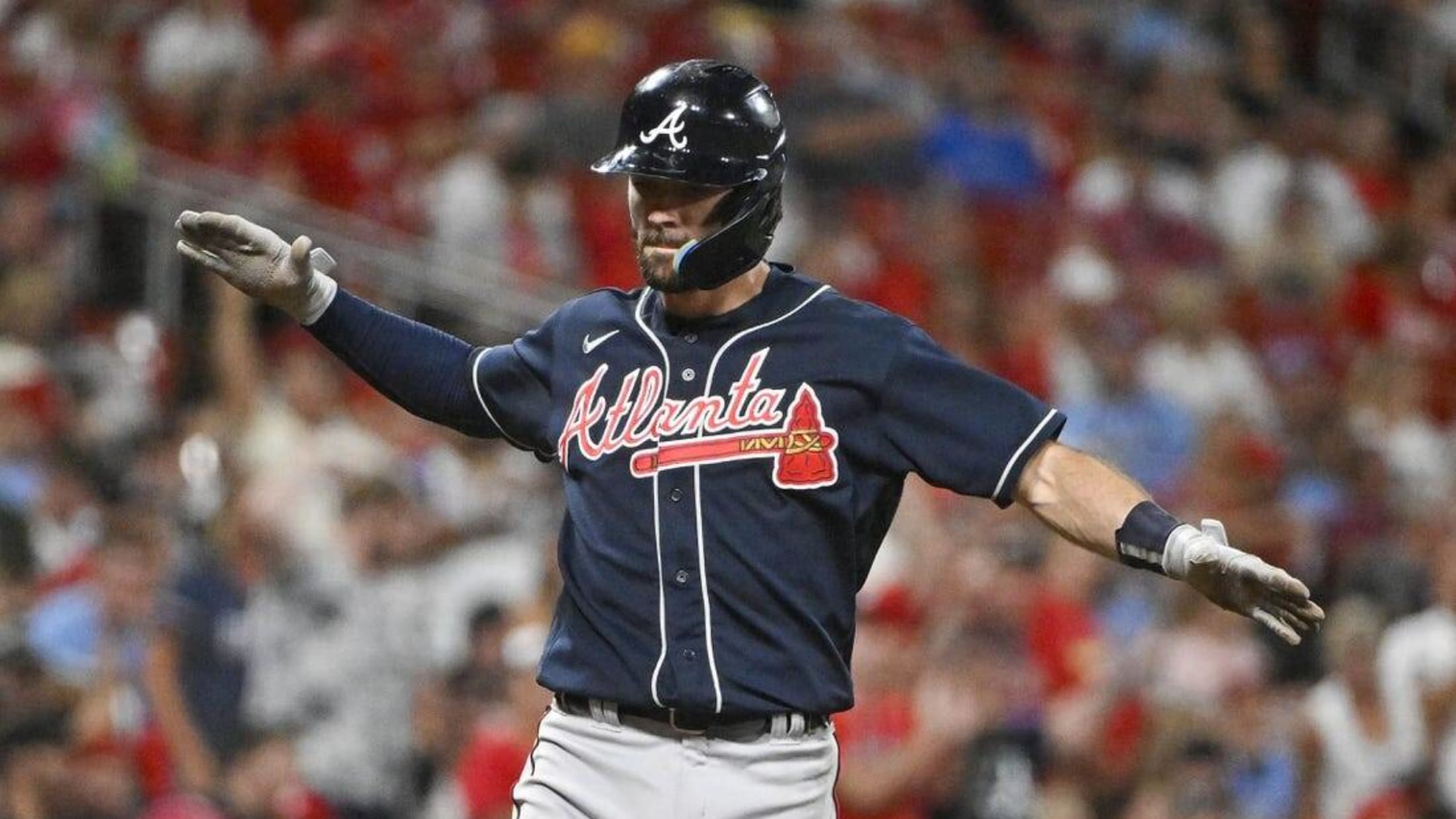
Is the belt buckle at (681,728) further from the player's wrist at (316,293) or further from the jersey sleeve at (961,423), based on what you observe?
the player's wrist at (316,293)

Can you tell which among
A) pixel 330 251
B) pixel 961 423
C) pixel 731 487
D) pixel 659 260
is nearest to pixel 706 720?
pixel 731 487

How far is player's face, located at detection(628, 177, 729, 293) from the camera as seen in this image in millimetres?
3805

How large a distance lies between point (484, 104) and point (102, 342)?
95.1 inches

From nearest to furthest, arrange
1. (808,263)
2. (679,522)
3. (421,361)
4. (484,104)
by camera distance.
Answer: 1. (679,522)
2. (421,361)
3. (808,263)
4. (484,104)

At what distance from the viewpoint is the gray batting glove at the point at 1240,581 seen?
3455mm

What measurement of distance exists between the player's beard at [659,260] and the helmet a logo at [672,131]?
5.5 inches

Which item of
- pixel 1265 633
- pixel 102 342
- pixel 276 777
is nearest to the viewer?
pixel 276 777

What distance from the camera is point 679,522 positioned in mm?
3750

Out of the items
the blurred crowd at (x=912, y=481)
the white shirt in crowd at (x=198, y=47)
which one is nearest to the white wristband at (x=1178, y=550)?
the blurred crowd at (x=912, y=481)

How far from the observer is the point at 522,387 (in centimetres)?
404

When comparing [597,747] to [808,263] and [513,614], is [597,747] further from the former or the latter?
[808,263]

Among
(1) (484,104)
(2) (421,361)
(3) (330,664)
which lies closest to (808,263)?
(1) (484,104)

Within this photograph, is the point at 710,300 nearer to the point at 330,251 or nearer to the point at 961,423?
the point at 961,423

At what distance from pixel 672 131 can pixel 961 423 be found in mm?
647
